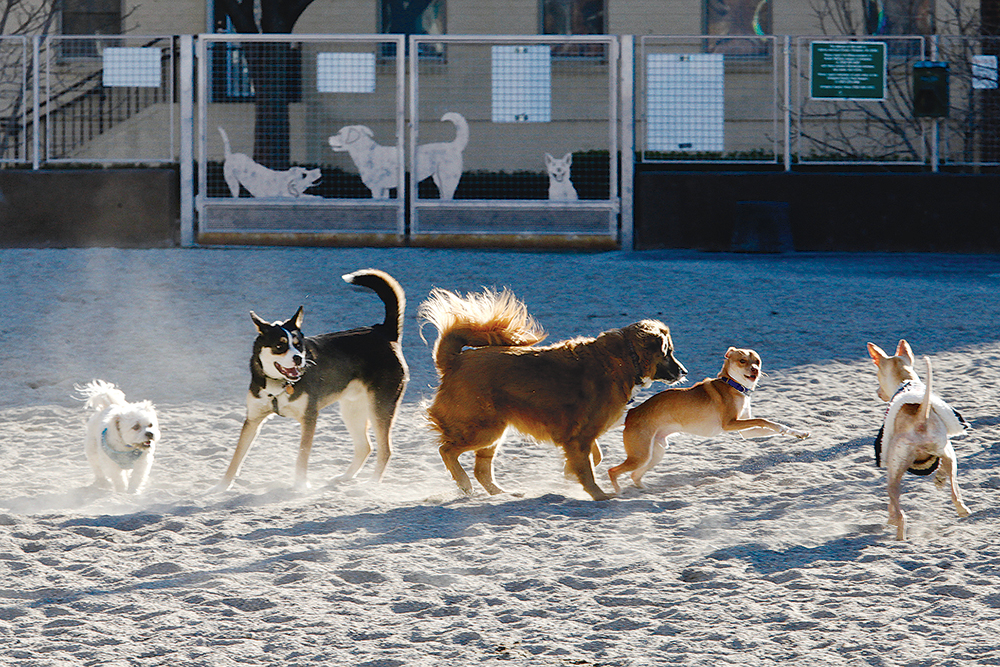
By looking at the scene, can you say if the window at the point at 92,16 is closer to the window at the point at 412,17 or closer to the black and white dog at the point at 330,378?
the window at the point at 412,17

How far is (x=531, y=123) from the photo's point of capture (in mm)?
14883

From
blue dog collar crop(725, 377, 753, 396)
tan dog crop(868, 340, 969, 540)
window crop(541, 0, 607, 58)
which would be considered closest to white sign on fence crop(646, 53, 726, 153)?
window crop(541, 0, 607, 58)

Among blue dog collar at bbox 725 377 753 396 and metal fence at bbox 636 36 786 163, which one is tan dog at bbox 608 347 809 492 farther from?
metal fence at bbox 636 36 786 163

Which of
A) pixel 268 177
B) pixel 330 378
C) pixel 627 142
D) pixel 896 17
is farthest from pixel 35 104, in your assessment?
pixel 896 17

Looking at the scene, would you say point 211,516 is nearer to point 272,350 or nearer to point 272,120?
point 272,350

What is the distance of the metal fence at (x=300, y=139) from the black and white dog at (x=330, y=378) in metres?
8.54

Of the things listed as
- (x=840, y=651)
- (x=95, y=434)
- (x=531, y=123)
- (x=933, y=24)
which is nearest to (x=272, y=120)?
(x=531, y=123)

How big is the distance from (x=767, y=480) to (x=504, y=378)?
4.95 ft

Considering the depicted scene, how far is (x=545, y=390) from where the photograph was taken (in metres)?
5.83

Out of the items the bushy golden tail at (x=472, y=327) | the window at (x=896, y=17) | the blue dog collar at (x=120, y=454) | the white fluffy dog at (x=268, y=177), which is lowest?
the blue dog collar at (x=120, y=454)

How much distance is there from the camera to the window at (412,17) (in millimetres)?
22688

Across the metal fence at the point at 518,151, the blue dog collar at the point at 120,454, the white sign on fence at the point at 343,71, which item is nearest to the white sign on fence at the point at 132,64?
the white sign on fence at the point at 343,71

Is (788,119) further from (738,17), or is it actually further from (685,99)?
(738,17)

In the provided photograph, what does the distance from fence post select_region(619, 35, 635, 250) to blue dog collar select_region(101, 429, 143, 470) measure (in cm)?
978
